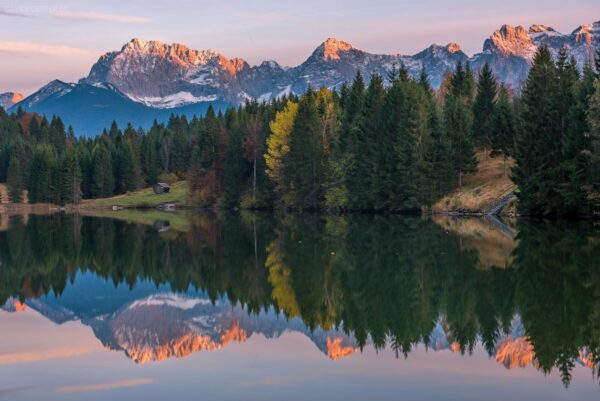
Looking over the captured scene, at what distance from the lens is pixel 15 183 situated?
535ft

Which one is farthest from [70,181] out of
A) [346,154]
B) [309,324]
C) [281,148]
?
[309,324]

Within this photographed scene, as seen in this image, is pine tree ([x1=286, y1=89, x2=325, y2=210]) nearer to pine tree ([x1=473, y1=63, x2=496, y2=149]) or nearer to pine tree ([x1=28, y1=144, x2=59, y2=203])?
pine tree ([x1=473, y1=63, x2=496, y2=149])

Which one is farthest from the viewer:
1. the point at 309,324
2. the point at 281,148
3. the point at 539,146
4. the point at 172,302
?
the point at 281,148

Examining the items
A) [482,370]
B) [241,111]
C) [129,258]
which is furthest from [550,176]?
[241,111]

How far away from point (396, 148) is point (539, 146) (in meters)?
21.2

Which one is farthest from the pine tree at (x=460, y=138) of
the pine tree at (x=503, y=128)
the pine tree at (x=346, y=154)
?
the pine tree at (x=346, y=154)

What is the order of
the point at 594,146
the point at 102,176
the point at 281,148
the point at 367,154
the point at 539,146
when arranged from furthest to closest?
the point at 102,176 < the point at 281,148 < the point at 367,154 < the point at 539,146 < the point at 594,146

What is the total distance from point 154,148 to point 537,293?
519 ft

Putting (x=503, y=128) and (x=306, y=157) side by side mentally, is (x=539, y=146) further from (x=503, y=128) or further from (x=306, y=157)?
(x=306, y=157)

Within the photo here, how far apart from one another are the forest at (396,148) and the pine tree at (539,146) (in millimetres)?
94

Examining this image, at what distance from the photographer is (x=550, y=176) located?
220 feet

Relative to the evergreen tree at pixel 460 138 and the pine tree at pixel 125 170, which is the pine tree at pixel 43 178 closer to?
the pine tree at pixel 125 170

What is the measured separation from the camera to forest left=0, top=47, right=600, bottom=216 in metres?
67.2

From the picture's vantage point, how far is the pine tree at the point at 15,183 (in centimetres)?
16175
